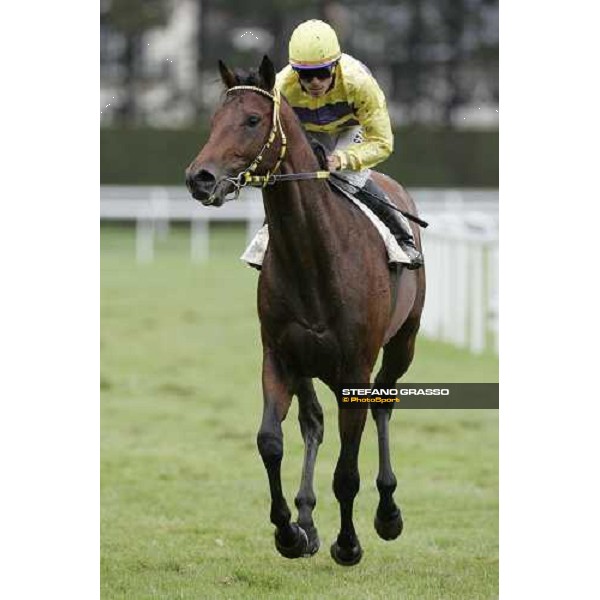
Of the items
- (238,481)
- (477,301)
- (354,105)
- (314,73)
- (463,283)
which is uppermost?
(314,73)

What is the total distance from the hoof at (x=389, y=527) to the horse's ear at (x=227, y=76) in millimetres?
1813

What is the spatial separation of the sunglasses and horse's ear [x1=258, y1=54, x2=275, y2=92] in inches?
8.6

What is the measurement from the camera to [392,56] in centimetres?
1080

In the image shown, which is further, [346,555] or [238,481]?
[238,481]

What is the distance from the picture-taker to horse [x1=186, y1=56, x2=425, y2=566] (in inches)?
194

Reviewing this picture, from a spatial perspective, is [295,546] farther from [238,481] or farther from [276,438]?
[238,481]

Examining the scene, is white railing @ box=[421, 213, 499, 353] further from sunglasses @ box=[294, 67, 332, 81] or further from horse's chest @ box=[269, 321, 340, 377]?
sunglasses @ box=[294, 67, 332, 81]

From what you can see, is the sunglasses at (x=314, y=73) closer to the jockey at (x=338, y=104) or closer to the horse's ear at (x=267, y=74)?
the jockey at (x=338, y=104)

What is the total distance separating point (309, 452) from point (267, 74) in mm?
1605

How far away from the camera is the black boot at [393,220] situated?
5.72 metres

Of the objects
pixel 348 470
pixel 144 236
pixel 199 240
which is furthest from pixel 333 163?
pixel 144 236

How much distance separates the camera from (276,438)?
525 cm

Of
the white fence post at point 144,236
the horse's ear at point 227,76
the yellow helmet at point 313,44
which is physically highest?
the yellow helmet at point 313,44

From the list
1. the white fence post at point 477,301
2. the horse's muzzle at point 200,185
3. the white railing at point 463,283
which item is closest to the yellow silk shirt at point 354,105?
the horse's muzzle at point 200,185
